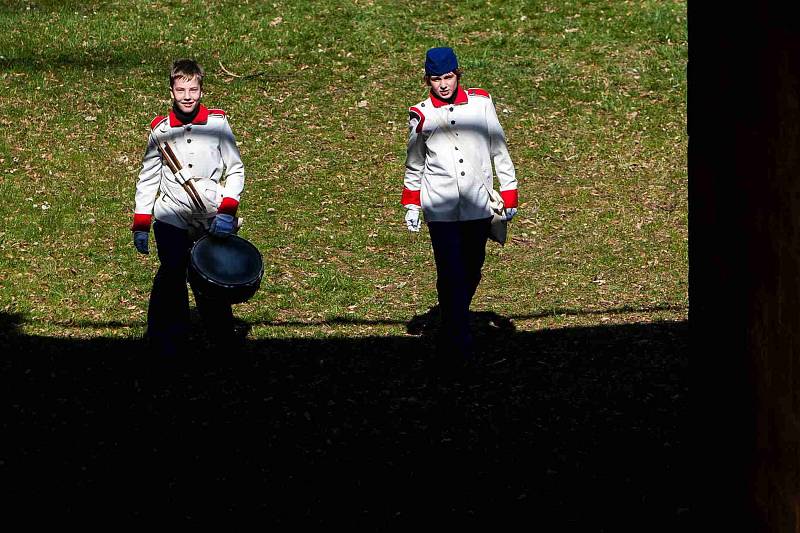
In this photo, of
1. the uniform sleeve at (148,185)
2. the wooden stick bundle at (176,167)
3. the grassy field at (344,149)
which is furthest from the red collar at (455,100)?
the grassy field at (344,149)

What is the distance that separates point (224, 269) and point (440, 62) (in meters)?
1.69

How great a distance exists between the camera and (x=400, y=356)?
8.00 m

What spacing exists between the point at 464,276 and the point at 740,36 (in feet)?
16.1

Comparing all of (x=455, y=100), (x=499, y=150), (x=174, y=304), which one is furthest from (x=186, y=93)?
(x=499, y=150)

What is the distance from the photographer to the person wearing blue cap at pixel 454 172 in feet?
23.3

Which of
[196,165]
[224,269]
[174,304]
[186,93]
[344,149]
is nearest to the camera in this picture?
[224,269]

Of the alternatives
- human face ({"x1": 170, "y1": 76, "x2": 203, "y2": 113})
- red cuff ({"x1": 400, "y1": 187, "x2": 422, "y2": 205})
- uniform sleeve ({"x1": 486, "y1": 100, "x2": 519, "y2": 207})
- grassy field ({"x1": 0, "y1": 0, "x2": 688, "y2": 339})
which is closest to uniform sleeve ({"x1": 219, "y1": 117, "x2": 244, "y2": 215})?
human face ({"x1": 170, "y1": 76, "x2": 203, "y2": 113})

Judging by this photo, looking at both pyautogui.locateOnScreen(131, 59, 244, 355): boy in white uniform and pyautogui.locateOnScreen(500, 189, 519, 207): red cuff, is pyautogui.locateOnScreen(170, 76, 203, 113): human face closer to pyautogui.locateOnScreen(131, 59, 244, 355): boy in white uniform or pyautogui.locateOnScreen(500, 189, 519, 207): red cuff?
pyautogui.locateOnScreen(131, 59, 244, 355): boy in white uniform

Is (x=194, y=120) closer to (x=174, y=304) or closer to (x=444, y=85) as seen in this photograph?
(x=174, y=304)

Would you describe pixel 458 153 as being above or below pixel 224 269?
above

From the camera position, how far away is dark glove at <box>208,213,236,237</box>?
6945 mm

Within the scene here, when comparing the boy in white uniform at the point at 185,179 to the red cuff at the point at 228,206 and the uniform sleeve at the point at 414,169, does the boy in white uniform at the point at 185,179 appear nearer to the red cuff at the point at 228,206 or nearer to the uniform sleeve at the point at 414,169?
the red cuff at the point at 228,206

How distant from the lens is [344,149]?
13547 millimetres

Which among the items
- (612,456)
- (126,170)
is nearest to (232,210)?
(612,456)
